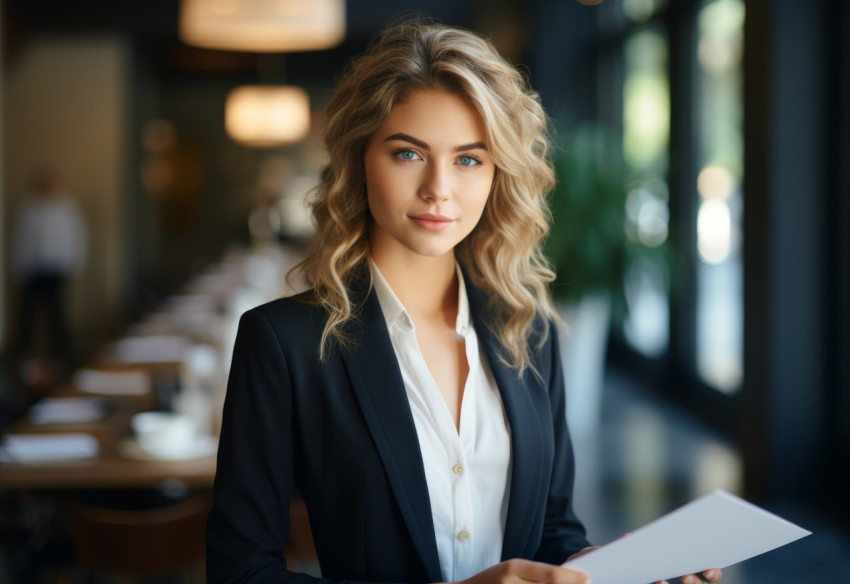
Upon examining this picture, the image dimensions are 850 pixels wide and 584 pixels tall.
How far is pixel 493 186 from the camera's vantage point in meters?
1.51

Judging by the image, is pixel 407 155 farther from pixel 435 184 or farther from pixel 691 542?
pixel 691 542

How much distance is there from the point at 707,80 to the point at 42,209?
7.52 meters

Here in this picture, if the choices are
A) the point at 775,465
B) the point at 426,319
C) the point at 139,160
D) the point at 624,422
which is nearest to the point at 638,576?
the point at 426,319

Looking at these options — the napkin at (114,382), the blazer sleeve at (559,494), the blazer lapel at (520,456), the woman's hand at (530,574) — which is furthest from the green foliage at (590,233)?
the woman's hand at (530,574)

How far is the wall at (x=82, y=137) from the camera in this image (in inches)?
488

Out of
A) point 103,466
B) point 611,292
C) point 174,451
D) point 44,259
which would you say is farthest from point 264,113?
point 103,466

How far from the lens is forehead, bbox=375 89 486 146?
4.41ft

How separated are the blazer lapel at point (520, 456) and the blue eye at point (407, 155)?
1.14ft

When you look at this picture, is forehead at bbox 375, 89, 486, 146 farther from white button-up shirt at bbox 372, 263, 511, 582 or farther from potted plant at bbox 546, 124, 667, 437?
potted plant at bbox 546, 124, 667, 437

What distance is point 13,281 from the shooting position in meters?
11.6

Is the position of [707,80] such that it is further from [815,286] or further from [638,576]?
[638,576]

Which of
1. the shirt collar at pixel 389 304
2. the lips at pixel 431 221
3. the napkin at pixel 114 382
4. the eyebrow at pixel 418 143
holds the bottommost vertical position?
the napkin at pixel 114 382

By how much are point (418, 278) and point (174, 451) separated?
1805 mm

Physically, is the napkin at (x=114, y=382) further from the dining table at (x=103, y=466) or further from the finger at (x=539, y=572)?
the finger at (x=539, y=572)
